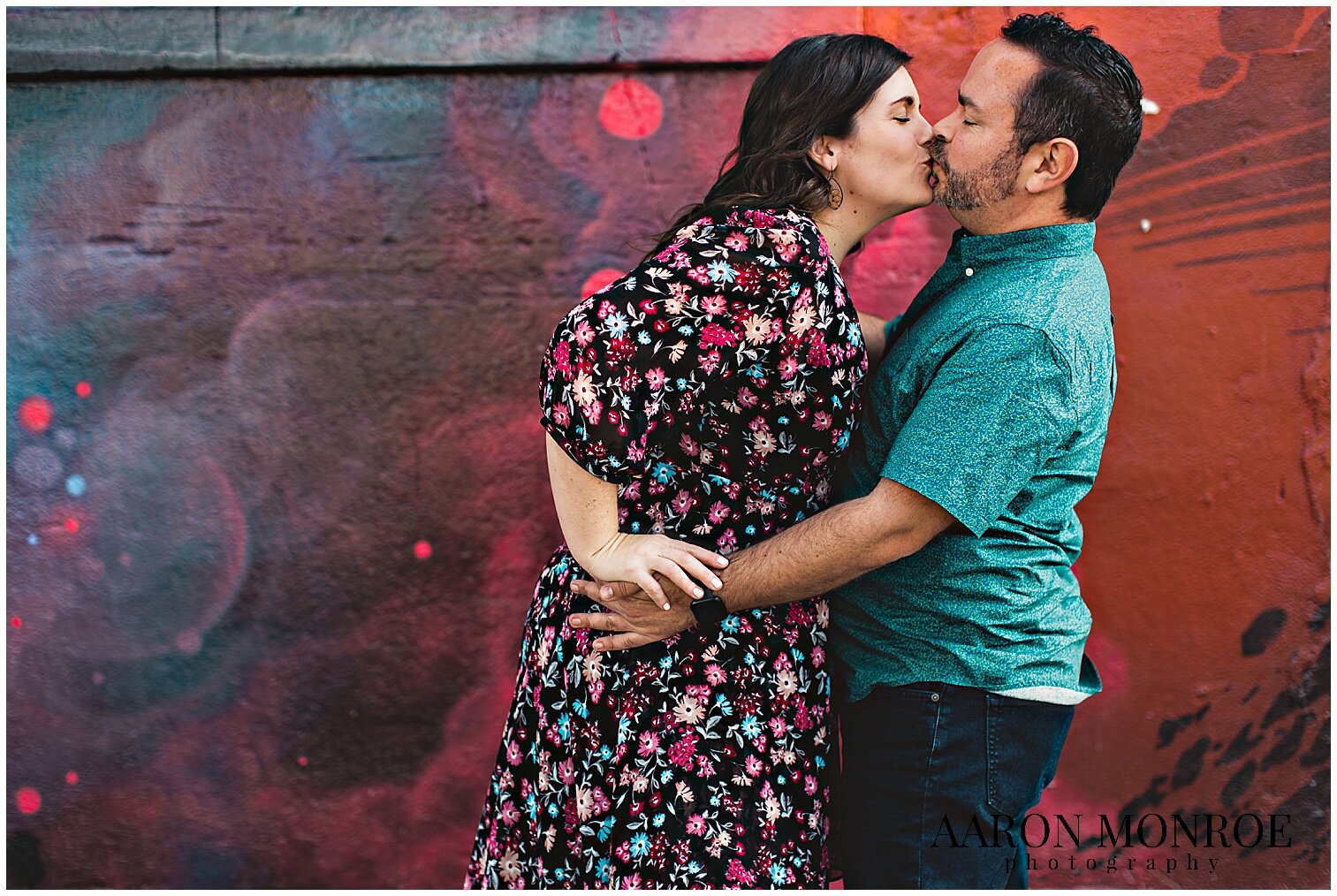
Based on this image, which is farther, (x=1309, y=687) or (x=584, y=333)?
(x=1309, y=687)

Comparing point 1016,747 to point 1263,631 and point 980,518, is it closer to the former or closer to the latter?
point 980,518

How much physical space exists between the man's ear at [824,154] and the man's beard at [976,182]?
228 mm

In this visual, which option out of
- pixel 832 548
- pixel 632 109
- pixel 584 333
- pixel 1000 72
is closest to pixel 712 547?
pixel 832 548

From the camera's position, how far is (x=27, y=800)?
281 centimetres

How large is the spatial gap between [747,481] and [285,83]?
185 centimetres

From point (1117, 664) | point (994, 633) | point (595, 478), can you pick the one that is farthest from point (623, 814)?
point (1117, 664)

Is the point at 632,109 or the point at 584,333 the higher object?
the point at 632,109

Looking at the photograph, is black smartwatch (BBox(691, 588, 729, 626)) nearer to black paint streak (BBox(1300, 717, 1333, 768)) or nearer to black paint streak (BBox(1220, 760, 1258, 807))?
black paint streak (BBox(1220, 760, 1258, 807))

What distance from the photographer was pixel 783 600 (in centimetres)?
180

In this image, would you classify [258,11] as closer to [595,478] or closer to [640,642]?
[595,478]

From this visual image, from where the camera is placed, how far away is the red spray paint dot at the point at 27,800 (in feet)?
9.21

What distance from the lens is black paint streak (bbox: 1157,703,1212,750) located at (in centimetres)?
270

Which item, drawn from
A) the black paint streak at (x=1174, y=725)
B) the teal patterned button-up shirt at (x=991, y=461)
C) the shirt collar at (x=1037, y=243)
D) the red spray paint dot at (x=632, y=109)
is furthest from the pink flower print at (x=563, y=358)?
the black paint streak at (x=1174, y=725)

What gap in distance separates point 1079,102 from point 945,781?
52.8 inches
